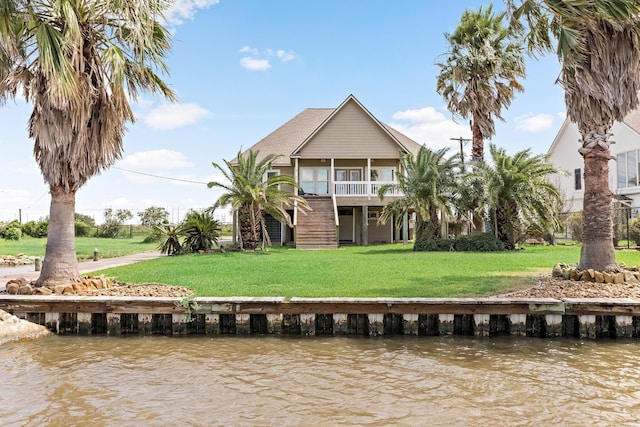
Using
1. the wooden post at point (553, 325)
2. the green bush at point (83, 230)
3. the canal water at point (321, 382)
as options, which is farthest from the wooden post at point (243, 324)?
the green bush at point (83, 230)

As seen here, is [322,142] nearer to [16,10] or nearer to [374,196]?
[374,196]

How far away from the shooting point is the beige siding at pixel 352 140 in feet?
92.7

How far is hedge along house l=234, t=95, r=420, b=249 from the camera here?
88.1ft

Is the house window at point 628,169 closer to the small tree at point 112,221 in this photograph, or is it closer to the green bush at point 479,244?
the green bush at point 479,244

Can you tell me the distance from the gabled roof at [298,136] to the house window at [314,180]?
1.29 metres

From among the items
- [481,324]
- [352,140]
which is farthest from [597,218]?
[352,140]

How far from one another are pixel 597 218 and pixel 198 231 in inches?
653

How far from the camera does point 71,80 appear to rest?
988 centimetres

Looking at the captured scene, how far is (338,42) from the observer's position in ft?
58.0

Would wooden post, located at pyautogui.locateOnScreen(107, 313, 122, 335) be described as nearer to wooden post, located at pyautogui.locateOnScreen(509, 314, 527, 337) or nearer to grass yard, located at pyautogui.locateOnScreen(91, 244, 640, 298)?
grass yard, located at pyautogui.locateOnScreen(91, 244, 640, 298)

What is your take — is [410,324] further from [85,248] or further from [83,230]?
[83,230]

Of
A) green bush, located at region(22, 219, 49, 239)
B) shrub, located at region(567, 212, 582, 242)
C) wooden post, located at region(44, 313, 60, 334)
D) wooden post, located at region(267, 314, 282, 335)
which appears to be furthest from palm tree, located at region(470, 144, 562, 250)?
green bush, located at region(22, 219, 49, 239)

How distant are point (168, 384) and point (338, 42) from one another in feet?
46.2

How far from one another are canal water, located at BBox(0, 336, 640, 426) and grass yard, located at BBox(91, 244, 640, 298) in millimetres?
1702
